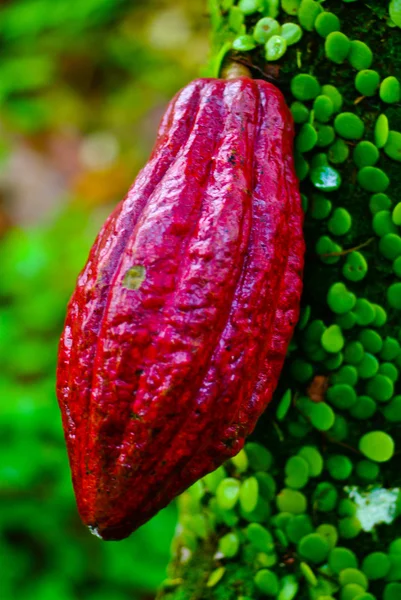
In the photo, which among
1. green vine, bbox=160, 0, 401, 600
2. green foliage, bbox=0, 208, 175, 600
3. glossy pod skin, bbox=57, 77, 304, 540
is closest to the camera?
glossy pod skin, bbox=57, 77, 304, 540

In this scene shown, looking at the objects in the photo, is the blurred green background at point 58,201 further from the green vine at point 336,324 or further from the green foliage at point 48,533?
the green vine at point 336,324

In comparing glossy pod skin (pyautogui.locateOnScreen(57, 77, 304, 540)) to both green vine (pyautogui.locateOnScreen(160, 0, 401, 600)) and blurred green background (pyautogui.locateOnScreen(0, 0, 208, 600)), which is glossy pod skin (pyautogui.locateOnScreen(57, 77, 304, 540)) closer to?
green vine (pyautogui.locateOnScreen(160, 0, 401, 600))

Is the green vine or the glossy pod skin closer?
the glossy pod skin

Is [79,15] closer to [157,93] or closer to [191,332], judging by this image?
[157,93]

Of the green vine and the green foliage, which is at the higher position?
the green vine

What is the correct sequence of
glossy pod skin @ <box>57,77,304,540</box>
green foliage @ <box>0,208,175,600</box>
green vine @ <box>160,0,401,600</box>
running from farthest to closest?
1. green foliage @ <box>0,208,175,600</box>
2. green vine @ <box>160,0,401,600</box>
3. glossy pod skin @ <box>57,77,304,540</box>

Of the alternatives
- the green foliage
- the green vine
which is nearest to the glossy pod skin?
the green vine

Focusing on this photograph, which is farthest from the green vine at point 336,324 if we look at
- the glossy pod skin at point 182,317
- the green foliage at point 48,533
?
the green foliage at point 48,533
